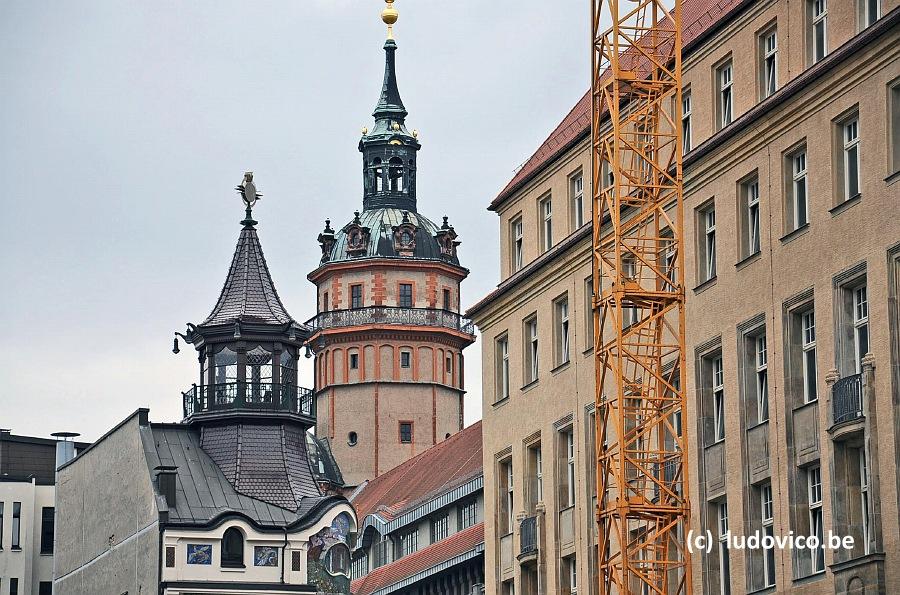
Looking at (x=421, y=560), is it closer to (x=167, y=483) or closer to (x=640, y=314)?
(x=167, y=483)

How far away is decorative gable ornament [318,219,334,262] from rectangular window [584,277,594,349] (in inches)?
3615

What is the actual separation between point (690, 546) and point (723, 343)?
18.4ft

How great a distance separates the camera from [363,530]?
123750 millimetres

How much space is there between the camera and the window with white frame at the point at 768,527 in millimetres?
60500

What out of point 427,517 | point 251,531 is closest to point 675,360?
point 251,531

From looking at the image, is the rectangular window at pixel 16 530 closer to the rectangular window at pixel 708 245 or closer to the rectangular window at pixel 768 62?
the rectangular window at pixel 708 245

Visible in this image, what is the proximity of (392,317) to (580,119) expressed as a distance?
83.9 meters

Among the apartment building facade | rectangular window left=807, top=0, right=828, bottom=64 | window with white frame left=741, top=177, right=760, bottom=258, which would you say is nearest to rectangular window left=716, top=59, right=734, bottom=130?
the apartment building facade

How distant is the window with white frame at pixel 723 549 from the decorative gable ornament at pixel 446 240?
328ft

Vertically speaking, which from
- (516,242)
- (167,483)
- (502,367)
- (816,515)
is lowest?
(816,515)

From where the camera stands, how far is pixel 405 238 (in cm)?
16325

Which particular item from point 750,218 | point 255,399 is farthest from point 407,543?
point 750,218

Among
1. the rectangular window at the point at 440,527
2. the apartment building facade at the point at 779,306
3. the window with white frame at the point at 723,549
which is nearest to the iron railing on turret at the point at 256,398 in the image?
the rectangular window at the point at 440,527

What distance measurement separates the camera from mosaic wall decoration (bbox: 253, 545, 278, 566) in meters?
96.2
